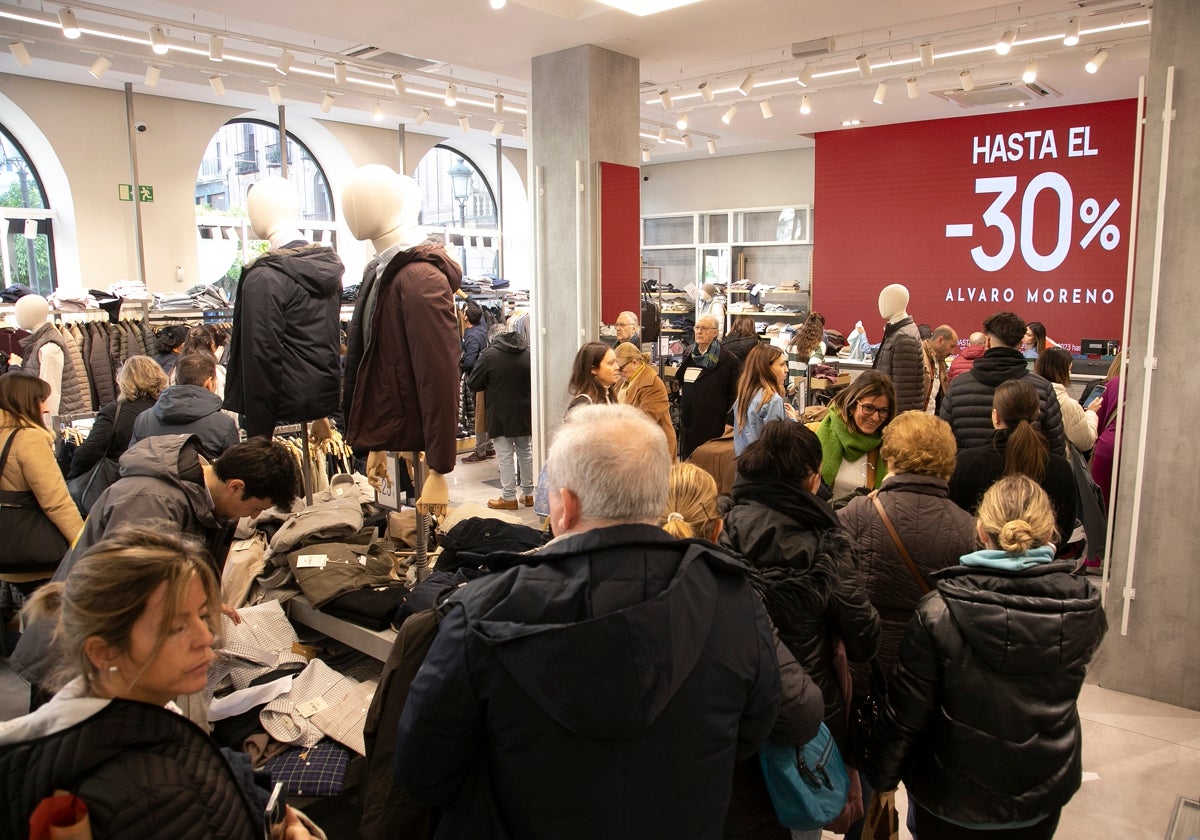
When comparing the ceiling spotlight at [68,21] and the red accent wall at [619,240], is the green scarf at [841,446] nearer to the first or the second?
the red accent wall at [619,240]

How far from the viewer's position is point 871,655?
2150mm

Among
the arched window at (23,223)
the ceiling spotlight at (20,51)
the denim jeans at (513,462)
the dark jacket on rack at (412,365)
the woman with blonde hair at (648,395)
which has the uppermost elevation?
the ceiling spotlight at (20,51)

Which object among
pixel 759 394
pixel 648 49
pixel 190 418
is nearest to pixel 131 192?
pixel 648 49

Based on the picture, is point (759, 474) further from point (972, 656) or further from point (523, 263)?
point (523, 263)

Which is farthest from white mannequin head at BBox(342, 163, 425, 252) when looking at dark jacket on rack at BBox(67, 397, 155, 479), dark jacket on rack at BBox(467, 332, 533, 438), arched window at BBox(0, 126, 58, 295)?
arched window at BBox(0, 126, 58, 295)

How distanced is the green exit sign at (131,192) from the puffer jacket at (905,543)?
32.8ft

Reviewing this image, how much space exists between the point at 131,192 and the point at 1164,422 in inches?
408

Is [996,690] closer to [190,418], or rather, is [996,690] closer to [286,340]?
[286,340]

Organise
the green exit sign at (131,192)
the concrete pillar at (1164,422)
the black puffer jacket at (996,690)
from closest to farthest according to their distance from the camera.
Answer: the black puffer jacket at (996,690), the concrete pillar at (1164,422), the green exit sign at (131,192)

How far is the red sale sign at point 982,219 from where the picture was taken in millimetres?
9734

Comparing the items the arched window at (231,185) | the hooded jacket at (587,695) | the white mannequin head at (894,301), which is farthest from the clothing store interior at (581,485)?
the arched window at (231,185)

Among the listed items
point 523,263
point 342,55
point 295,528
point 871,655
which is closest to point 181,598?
point 871,655

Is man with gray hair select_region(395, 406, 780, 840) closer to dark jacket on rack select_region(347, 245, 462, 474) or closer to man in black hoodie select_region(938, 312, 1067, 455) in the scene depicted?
dark jacket on rack select_region(347, 245, 462, 474)

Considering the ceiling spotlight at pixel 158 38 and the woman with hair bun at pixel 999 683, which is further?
the ceiling spotlight at pixel 158 38
